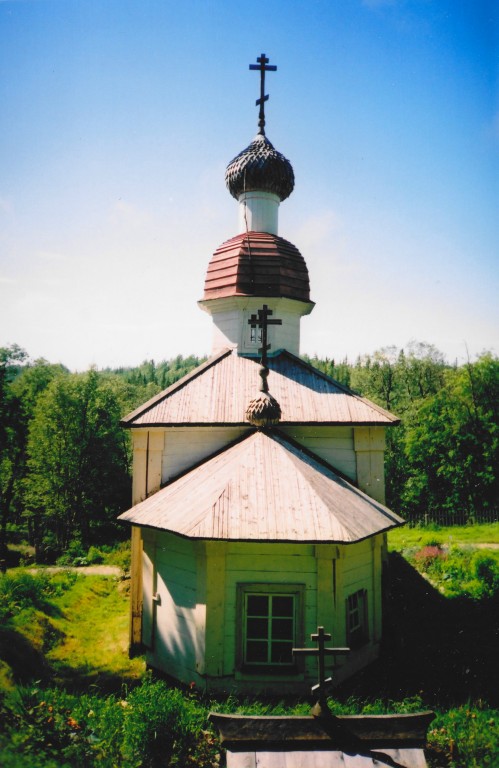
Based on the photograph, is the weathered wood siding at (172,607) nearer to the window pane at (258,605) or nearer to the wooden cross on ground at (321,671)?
the window pane at (258,605)

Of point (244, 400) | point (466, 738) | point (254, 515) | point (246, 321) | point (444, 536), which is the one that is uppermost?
point (246, 321)

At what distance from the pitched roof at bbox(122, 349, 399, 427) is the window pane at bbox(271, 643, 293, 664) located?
3.95 m

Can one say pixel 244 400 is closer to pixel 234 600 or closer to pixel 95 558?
pixel 234 600

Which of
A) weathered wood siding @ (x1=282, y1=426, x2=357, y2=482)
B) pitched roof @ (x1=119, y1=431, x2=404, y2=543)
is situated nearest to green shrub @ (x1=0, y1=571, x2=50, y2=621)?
pitched roof @ (x1=119, y1=431, x2=404, y2=543)

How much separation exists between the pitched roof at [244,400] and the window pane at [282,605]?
3296 millimetres

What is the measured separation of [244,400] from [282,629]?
173 inches

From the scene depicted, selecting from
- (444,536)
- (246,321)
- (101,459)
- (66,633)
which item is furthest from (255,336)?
(101,459)

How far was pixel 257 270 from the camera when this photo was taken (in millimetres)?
11523

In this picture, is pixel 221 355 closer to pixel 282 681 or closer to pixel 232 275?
pixel 232 275

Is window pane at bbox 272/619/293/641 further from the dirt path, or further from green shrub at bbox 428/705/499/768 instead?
the dirt path

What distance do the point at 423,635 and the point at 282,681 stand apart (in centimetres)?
390

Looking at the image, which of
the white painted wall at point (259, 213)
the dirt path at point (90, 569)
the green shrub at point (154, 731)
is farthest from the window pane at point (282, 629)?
the dirt path at point (90, 569)

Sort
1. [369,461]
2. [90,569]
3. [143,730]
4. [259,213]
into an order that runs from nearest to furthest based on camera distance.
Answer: [143,730] → [369,461] → [259,213] → [90,569]

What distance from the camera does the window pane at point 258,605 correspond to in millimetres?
7406
